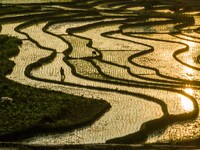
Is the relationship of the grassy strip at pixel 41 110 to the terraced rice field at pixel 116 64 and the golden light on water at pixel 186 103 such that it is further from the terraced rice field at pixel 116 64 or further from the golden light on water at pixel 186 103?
the golden light on water at pixel 186 103

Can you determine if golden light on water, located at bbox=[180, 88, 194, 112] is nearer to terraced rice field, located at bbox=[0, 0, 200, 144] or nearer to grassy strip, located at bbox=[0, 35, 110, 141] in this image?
terraced rice field, located at bbox=[0, 0, 200, 144]

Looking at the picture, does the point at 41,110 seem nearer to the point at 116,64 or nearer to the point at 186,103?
the point at 186,103

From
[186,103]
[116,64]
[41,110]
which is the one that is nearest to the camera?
[41,110]

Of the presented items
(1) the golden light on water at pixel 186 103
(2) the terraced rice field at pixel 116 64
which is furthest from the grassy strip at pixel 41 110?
(1) the golden light on water at pixel 186 103

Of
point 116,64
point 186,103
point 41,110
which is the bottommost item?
point 186,103

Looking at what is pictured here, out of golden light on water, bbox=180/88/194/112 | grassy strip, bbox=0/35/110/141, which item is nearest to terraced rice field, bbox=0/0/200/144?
golden light on water, bbox=180/88/194/112

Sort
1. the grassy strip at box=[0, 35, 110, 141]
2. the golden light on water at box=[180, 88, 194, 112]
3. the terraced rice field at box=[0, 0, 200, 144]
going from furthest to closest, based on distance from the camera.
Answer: the golden light on water at box=[180, 88, 194, 112] < the terraced rice field at box=[0, 0, 200, 144] < the grassy strip at box=[0, 35, 110, 141]

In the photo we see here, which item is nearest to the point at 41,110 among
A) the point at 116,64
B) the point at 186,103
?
the point at 186,103
